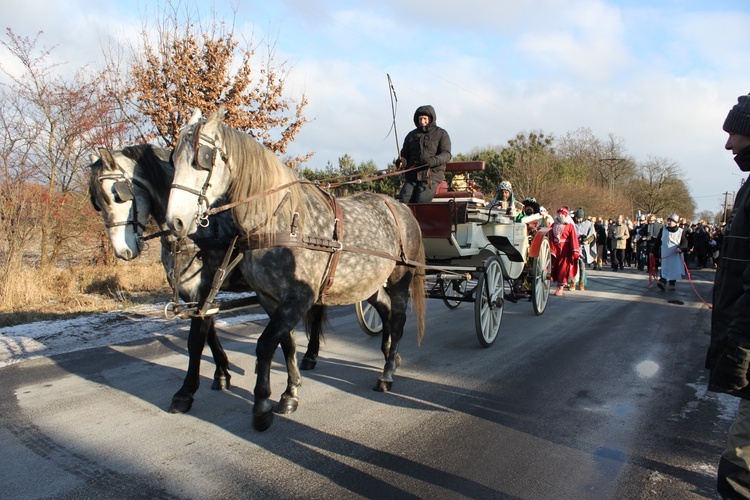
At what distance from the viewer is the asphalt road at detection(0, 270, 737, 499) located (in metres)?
3.08

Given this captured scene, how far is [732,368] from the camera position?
2.24 meters

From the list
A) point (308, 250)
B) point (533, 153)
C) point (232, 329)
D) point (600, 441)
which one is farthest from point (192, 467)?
point (533, 153)

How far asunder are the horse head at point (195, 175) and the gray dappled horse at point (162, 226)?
54 cm

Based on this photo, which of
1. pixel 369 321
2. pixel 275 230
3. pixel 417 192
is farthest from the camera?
pixel 369 321

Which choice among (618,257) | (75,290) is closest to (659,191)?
(618,257)

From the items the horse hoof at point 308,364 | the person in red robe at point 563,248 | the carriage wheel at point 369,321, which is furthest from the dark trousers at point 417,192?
the person in red robe at point 563,248

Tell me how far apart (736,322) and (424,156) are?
4.42 m

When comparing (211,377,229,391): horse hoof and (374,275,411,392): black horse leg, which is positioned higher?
(374,275,411,392): black horse leg

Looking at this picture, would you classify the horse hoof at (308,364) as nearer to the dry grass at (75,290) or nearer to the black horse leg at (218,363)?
the black horse leg at (218,363)

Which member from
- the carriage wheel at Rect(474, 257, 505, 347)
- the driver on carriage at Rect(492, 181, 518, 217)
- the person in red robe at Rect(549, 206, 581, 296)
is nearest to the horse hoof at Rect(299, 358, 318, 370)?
the carriage wheel at Rect(474, 257, 505, 347)

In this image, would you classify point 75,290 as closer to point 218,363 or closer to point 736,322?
point 218,363

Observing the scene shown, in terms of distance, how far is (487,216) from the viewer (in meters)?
7.29

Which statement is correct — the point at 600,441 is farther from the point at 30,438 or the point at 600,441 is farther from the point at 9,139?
the point at 9,139

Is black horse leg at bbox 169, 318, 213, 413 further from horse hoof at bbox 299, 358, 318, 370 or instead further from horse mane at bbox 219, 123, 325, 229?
horse hoof at bbox 299, 358, 318, 370
